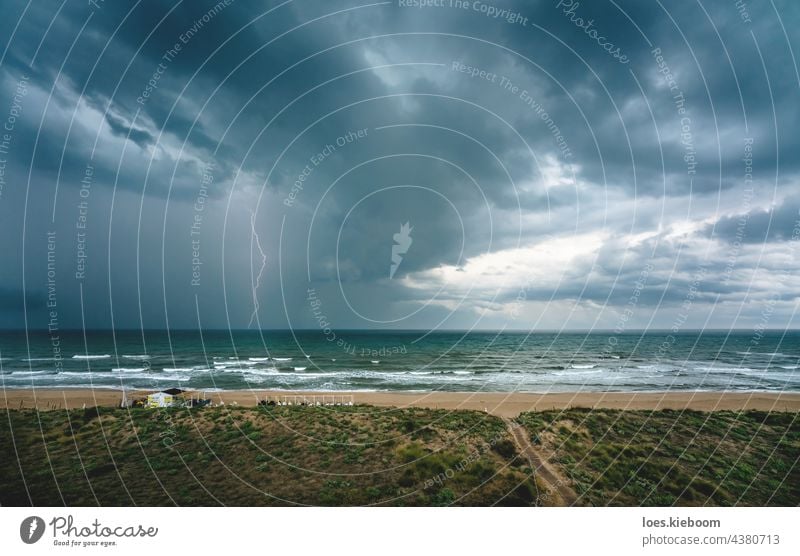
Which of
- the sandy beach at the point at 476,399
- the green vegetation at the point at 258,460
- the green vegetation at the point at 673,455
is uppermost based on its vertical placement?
the green vegetation at the point at 258,460

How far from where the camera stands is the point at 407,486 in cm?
1005

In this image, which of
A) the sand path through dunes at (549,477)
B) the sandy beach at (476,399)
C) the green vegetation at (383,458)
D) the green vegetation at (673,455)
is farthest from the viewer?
Result: the sandy beach at (476,399)

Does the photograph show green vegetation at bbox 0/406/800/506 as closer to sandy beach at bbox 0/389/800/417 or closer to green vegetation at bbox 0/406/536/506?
green vegetation at bbox 0/406/536/506

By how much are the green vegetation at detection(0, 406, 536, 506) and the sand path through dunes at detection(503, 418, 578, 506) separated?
471 mm

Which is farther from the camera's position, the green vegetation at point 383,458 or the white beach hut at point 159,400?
the white beach hut at point 159,400

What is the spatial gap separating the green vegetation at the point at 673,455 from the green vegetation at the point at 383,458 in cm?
5

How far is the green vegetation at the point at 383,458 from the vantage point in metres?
9.95

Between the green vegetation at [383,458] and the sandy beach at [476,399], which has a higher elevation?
the green vegetation at [383,458]

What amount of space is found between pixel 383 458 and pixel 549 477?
506cm

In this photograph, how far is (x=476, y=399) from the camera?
30953mm

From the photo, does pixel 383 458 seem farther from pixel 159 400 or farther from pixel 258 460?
pixel 159 400

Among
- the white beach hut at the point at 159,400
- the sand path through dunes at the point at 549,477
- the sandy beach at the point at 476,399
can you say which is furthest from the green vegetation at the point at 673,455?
the white beach hut at the point at 159,400

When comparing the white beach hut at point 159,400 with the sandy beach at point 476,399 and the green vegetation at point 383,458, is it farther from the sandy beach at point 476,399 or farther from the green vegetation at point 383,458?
the sandy beach at point 476,399
